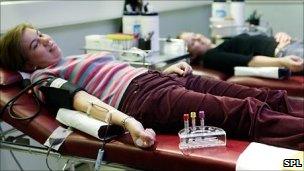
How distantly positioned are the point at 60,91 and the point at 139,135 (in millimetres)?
434

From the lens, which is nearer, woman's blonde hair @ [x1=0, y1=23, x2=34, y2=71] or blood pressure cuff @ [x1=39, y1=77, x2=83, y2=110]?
blood pressure cuff @ [x1=39, y1=77, x2=83, y2=110]

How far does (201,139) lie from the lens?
1.56 meters

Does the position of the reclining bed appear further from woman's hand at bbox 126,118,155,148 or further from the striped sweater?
the striped sweater

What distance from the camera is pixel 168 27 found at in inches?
155

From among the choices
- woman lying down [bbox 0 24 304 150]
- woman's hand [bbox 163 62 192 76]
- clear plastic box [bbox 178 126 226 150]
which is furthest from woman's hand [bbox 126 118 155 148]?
woman's hand [bbox 163 62 192 76]

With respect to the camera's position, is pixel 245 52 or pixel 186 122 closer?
pixel 186 122

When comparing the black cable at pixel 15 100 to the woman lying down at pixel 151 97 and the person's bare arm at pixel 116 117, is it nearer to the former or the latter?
the woman lying down at pixel 151 97

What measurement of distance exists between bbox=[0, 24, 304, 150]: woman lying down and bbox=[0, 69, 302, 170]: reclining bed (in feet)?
0.17

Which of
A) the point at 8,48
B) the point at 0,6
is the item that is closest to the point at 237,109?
the point at 8,48

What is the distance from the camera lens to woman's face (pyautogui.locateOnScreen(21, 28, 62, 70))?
6.50ft

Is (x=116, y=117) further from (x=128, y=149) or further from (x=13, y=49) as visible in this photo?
(x=13, y=49)

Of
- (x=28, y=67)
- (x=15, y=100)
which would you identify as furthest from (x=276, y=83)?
(x=15, y=100)

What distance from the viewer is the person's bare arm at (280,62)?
282 centimetres

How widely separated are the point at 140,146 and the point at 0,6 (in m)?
1.23
